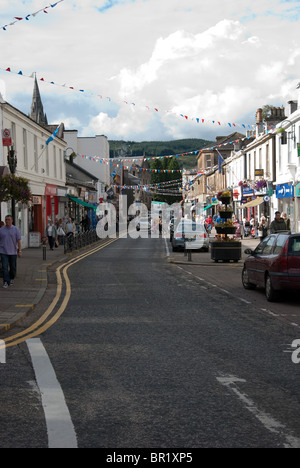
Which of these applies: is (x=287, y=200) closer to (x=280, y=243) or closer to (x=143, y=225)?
(x=280, y=243)

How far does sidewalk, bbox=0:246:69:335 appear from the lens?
10391 mm

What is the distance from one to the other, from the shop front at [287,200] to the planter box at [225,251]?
35.6ft

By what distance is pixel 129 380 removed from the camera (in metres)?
6.27

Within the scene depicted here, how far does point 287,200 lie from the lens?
36.3 metres

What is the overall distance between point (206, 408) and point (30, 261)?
19167mm

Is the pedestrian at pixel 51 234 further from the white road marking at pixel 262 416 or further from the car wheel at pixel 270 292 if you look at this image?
the white road marking at pixel 262 416

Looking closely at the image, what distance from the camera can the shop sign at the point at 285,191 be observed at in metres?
33.8

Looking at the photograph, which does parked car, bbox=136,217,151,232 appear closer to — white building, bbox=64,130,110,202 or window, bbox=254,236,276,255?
white building, bbox=64,130,110,202

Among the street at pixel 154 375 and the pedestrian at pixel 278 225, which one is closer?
the street at pixel 154 375

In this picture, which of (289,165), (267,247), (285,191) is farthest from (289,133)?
(267,247)

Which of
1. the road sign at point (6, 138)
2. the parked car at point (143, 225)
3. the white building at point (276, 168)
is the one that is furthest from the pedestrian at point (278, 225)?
the parked car at point (143, 225)

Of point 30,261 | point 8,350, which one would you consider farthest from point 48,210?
point 8,350

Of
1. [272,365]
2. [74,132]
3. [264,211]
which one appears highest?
[74,132]
